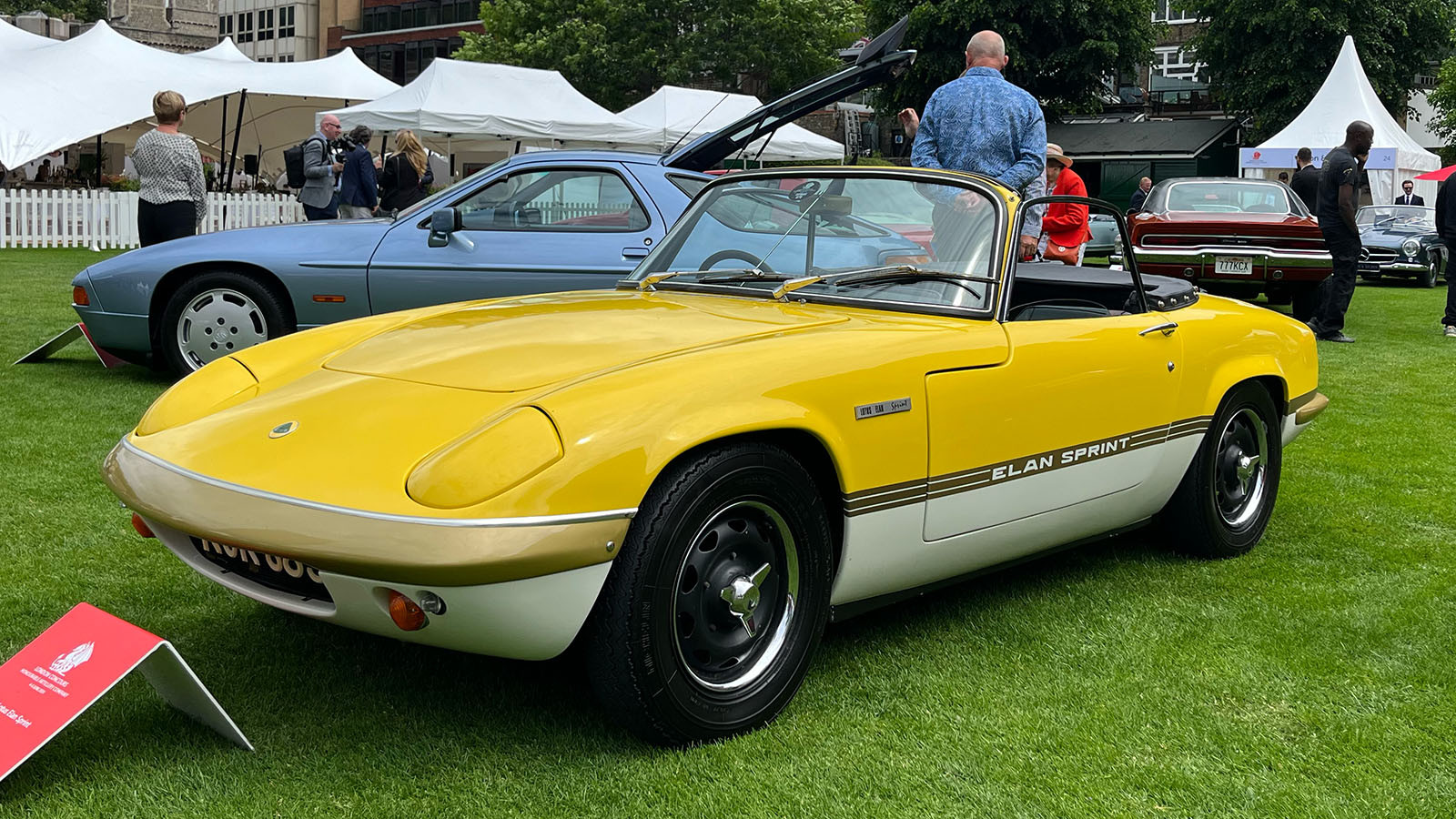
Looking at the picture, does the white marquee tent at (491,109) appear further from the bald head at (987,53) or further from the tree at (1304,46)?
the tree at (1304,46)

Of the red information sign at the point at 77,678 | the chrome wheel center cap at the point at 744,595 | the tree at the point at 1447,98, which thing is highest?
the tree at the point at 1447,98

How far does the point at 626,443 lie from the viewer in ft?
8.64

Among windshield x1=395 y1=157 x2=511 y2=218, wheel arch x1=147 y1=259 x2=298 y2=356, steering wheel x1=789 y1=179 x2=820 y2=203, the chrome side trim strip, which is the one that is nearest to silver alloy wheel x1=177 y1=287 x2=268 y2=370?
wheel arch x1=147 y1=259 x2=298 y2=356

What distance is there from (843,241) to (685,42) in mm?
39458

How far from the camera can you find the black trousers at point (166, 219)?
8.88m

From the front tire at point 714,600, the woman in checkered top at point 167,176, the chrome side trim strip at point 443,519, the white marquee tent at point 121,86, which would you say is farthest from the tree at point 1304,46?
the chrome side trim strip at point 443,519

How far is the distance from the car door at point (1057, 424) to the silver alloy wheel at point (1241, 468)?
52 centimetres

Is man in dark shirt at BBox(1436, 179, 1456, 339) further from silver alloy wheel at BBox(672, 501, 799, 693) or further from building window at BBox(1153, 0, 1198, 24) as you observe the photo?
building window at BBox(1153, 0, 1198, 24)

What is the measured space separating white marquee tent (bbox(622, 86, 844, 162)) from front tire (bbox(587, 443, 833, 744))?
68.3 ft

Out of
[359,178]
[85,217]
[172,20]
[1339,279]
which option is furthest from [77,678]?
[172,20]

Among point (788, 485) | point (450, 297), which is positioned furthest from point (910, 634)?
point (450, 297)

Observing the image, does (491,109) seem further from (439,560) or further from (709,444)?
(439,560)

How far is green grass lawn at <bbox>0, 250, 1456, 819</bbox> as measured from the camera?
8.80ft

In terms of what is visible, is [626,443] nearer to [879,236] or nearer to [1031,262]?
[879,236]
